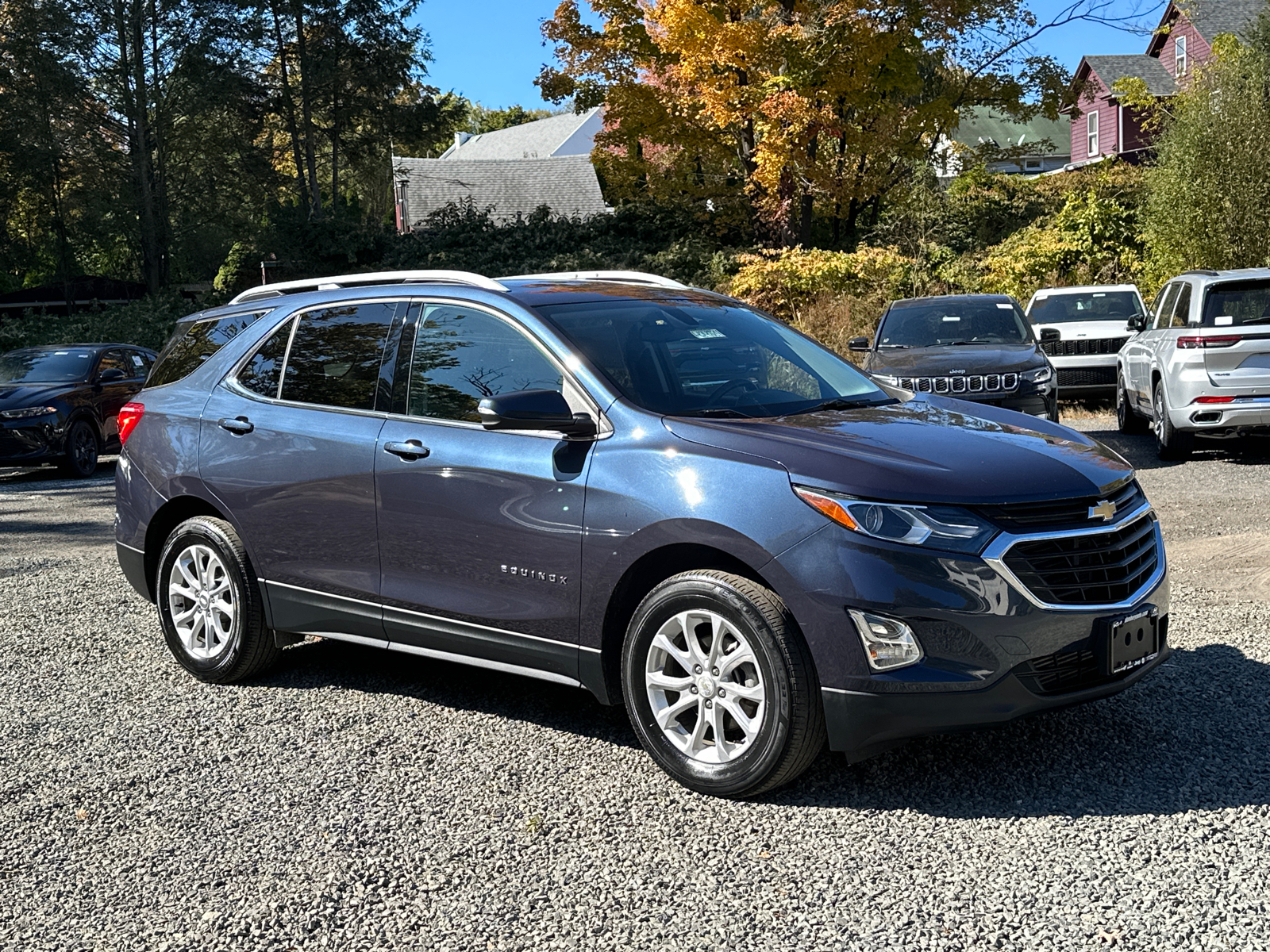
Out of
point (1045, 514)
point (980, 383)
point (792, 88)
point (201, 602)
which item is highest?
point (792, 88)

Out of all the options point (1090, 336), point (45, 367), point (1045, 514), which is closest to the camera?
point (1045, 514)

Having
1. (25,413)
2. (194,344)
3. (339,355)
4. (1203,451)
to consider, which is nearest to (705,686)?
(339,355)

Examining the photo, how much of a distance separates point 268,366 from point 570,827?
288cm

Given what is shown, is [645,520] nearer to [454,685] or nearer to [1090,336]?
[454,685]

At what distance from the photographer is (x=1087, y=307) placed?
17719 mm

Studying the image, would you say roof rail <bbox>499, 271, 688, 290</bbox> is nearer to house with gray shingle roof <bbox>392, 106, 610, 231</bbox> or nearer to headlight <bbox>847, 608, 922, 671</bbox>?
headlight <bbox>847, 608, 922, 671</bbox>

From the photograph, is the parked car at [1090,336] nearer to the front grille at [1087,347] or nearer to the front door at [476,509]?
the front grille at [1087,347]

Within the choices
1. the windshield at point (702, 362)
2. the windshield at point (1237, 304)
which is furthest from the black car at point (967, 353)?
the windshield at point (702, 362)

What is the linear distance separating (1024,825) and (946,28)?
2677 cm

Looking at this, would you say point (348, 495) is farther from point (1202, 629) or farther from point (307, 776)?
point (1202, 629)

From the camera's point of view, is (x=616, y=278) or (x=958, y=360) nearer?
(x=616, y=278)

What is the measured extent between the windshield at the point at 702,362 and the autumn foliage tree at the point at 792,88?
2114cm

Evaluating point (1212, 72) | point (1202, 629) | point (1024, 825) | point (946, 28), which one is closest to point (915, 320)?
point (1202, 629)

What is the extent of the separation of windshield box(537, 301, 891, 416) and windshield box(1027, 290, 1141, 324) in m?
13.2
